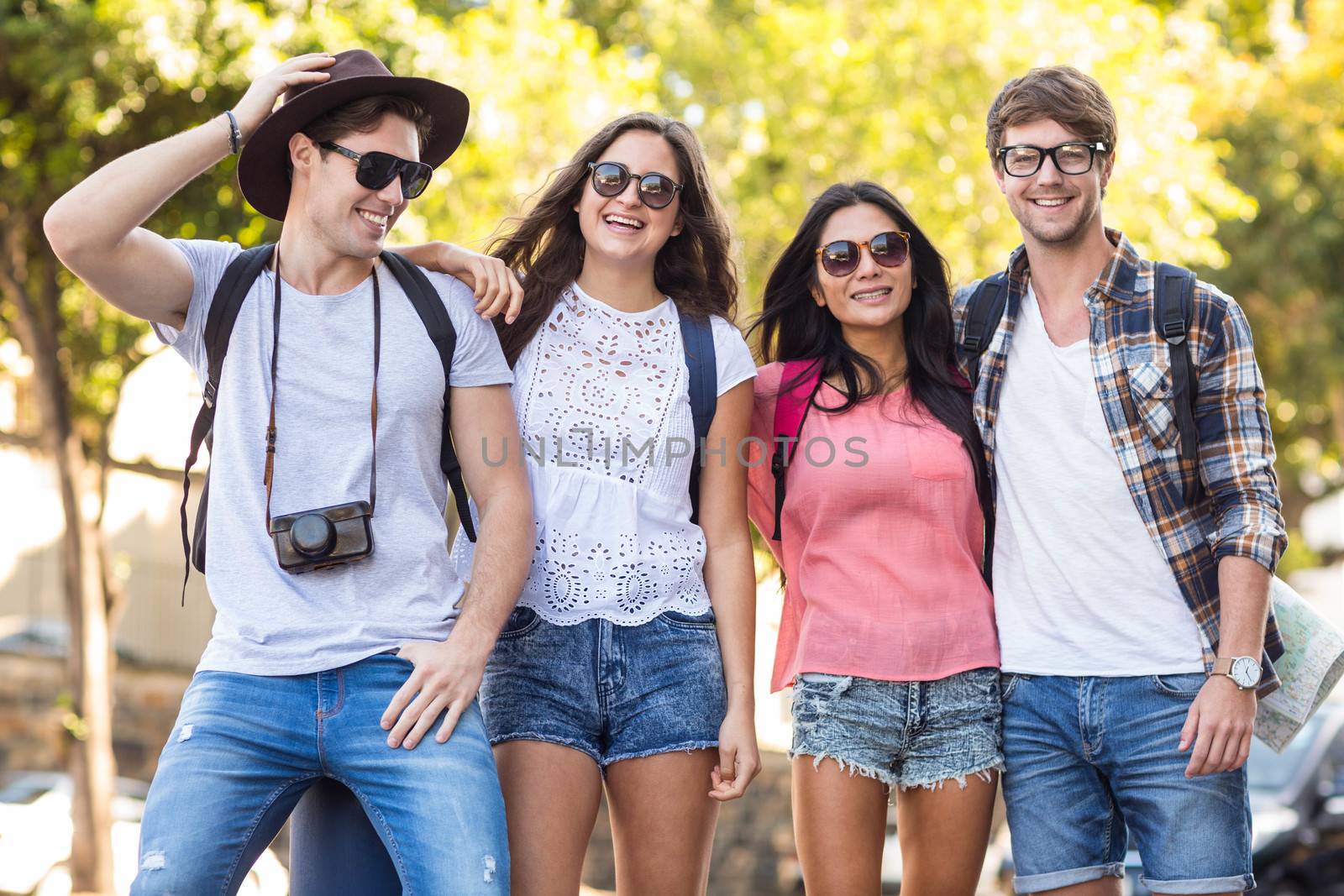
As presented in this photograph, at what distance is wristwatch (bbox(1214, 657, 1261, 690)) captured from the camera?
3412 mm

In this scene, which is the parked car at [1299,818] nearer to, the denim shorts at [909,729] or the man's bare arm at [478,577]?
the denim shorts at [909,729]

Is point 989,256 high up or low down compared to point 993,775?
up

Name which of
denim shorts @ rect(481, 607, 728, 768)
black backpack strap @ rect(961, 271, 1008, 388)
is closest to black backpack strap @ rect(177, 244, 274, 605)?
denim shorts @ rect(481, 607, 728, 768)

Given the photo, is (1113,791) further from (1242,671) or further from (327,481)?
(327,481)

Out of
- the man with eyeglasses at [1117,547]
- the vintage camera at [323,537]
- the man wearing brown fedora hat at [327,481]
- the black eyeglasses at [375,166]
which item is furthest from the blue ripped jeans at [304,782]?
the man with eyeglasses at [1117,547]

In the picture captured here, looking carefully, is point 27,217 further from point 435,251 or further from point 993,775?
point 993,775

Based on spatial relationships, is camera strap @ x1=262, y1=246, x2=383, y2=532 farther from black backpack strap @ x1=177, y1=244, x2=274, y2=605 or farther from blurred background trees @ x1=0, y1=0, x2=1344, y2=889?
blurred background trees @ x1=0, y1=0, x2=1344, y2=889

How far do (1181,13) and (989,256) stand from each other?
8.35 m

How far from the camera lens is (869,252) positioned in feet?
13.2

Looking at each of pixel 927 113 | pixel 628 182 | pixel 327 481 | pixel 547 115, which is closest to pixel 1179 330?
pixel 628 182

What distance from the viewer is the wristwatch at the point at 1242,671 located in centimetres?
341

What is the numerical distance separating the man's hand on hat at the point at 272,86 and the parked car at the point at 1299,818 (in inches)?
270

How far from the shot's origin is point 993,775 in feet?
12.0

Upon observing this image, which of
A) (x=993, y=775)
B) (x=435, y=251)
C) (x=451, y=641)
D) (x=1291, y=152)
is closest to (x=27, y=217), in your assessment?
(x=435, y=251)
